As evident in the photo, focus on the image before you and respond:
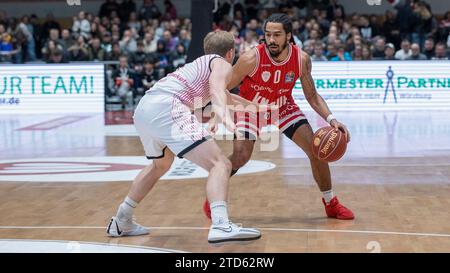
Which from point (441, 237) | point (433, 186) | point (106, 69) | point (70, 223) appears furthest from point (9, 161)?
point (106, 69)

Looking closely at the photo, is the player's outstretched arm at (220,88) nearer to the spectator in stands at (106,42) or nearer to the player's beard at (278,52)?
the player's beard at (278,52)

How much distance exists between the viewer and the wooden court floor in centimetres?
671

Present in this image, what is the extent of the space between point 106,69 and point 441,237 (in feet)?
51.0

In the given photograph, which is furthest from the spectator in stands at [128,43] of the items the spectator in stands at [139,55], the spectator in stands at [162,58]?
the spectator in stands at [162,58]

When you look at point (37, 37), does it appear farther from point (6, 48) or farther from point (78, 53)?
point (78, 53)

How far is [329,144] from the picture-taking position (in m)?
7.54

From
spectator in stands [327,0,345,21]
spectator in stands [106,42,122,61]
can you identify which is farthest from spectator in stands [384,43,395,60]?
spectator in stands [106,42,122,61]

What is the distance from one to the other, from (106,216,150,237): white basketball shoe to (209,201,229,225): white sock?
82 cm

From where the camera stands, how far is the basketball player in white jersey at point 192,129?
651 centimetres

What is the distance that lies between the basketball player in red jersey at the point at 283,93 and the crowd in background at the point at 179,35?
42.5 feet

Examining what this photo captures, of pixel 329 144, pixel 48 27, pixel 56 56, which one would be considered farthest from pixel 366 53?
pixel 329 144

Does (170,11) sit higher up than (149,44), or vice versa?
(170,11)

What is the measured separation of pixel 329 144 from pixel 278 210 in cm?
97
